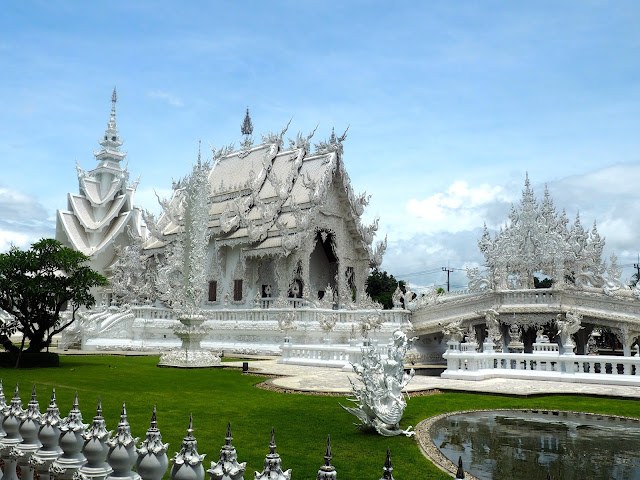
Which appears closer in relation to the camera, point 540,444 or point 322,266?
point 540,444

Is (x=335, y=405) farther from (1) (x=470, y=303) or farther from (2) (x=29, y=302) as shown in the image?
(1) (x=470, y=303)

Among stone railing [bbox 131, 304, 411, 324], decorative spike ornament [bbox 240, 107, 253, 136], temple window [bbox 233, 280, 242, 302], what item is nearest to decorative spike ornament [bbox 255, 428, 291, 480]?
stone railing [bbox 131, 304, 411, 324]

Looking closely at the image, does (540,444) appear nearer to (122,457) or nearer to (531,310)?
(122,457)

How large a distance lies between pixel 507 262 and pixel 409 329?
16.2ft

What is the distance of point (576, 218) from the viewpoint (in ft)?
76.9

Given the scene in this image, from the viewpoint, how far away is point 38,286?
50.3 feet

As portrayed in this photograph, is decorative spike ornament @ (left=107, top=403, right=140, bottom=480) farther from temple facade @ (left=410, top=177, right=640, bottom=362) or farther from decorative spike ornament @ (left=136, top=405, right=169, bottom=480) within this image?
temple facade @ (left=410, top=177, right=640, bottom=362)

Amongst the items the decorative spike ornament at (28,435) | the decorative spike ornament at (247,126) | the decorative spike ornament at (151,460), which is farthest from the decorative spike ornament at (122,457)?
the decorative spike ornament at (247,126)

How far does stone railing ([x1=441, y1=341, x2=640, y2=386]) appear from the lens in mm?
13031

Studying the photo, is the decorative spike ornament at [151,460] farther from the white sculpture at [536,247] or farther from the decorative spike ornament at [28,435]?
the white sculpture at [536,247]

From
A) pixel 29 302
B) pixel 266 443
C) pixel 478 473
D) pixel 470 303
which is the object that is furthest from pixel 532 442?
pixel 470 303

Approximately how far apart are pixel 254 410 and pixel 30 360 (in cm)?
944

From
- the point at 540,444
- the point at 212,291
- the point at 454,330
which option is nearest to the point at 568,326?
the point at 454,330

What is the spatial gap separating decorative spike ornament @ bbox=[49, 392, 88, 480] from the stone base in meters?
13.3
